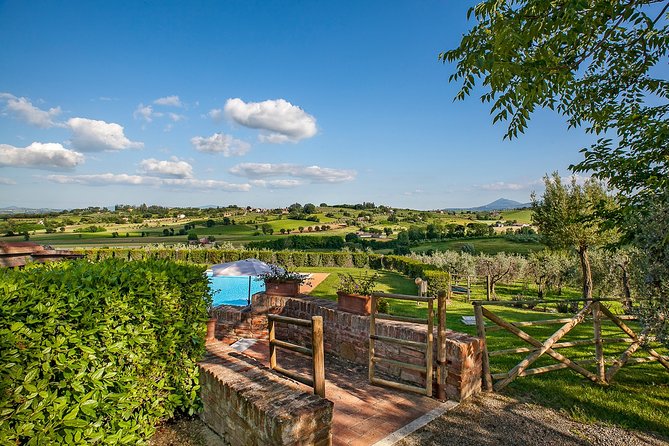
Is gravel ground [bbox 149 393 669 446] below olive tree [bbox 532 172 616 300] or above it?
below

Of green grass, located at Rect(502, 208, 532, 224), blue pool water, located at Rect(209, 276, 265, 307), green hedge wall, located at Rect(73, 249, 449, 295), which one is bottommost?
blue pool water, located at Rect(209, 276, 265, 307)

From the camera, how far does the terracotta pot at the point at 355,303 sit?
6.13 m

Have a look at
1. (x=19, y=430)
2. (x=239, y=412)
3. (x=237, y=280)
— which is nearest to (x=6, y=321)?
(x=19, y=430)

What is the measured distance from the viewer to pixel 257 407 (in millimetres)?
3316

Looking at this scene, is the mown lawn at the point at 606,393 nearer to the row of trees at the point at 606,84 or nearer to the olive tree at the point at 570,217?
the row of trees at the point at 606,84

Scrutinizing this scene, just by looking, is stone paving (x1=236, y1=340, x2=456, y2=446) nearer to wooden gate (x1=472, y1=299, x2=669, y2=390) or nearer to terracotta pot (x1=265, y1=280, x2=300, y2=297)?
wooden gate (x1=472, y1=299, x2=669, y2=390)

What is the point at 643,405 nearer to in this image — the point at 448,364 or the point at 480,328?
the point at 480,328

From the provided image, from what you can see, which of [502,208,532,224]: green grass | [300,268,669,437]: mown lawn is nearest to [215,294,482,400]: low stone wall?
[300,268,669,437]: mown lawn

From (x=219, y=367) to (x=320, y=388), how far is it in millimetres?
1401

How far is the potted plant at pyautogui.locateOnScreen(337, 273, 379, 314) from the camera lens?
6.13m

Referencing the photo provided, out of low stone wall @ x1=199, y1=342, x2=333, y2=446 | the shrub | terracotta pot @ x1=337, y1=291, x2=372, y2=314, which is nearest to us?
low stone wall @ x1=199, y1=342, x2=333, y2=446

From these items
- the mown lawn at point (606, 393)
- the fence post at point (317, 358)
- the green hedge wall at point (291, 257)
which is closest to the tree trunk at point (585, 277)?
the green hedge wall at point (291, 257)

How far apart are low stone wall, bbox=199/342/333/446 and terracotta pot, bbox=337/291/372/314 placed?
2346mm

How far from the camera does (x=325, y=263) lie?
3384 cm
